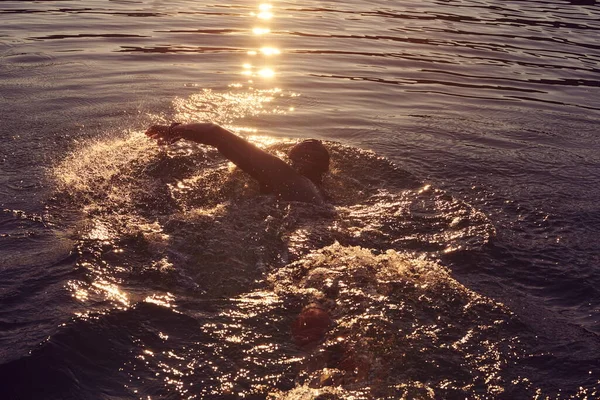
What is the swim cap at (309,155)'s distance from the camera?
25.2 feet

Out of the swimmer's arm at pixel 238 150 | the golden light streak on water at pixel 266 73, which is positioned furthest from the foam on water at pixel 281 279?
the golden light streak on water at pixel 266 73

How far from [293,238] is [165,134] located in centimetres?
199

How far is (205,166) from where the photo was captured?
28.3 ft

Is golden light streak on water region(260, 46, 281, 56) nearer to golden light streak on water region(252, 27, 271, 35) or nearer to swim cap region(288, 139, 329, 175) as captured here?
golden light streak on water region(252, 27, 271, 35)

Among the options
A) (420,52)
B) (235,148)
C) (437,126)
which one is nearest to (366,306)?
(235,148)

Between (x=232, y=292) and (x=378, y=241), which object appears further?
(x=378, y=241)

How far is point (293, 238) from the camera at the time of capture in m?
6.66

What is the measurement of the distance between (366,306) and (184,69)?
1014cm

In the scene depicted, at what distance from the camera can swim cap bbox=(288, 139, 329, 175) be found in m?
7.67

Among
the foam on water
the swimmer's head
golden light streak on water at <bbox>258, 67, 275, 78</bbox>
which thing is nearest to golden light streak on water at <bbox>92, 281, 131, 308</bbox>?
the foam on water

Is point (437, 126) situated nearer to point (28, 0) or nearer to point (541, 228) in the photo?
point (541, 228)

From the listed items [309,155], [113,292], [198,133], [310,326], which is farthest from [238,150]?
[310,326]

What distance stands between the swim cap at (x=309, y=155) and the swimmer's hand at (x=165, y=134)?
1320 mm

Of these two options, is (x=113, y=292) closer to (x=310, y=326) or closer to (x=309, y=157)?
(x=310, y=326)
